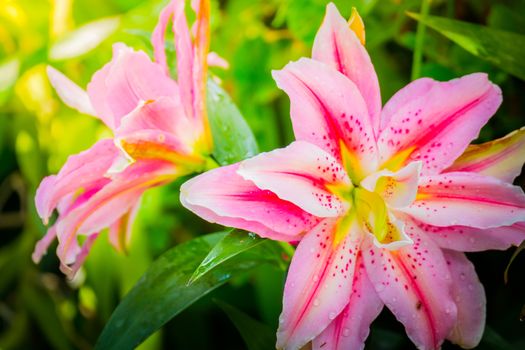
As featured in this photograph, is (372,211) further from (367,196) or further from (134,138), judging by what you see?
(134,138)

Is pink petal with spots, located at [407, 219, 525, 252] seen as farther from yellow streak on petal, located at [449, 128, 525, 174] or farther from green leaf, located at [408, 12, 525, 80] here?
green leaf, located at [408, 12, 525, 80]

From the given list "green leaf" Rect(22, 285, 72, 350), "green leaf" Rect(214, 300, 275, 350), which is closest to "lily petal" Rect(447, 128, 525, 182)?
"green leaf" Rect(214, 300, 275, 350)

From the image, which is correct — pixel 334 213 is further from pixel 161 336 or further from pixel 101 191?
pixel 161 336

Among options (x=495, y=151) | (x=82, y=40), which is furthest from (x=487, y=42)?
(x=82, y=40)

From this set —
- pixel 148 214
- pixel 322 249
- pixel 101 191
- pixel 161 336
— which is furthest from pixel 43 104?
pixel 322 249

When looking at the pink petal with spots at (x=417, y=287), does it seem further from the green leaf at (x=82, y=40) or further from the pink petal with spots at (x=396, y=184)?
the green leaf at (x=82, y=40)

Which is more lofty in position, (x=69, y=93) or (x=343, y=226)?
(x=69, y=93)

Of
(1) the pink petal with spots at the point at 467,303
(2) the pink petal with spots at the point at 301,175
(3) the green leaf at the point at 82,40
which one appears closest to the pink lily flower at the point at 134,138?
(2) the pink petal with spots at the point at 301,175
